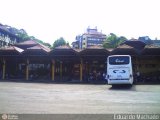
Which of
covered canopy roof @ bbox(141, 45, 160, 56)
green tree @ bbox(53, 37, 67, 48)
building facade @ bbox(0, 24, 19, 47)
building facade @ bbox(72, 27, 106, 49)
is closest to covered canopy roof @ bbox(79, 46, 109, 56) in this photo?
covered canopy roof @ bbox(141, 45, 160, 56)

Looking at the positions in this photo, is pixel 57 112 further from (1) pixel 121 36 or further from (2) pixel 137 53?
(1) pixel 121 36

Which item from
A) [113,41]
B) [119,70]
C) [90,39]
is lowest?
[119,70]

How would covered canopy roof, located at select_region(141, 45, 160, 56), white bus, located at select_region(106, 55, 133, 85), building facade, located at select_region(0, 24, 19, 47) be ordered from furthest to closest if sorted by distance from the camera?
building facade, located at select_region(0, 24, 19, 47) → covered canopy roof, located at select_region(141, 45, 160, 56) → white bus, located at select_region(106, 55, 133, 85)

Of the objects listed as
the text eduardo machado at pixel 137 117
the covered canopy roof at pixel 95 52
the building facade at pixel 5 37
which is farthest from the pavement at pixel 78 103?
the building facade at pixel 5 37

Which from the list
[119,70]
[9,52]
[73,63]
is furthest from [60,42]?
[119,70]

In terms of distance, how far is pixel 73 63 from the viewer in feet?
139

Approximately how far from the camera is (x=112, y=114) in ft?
32.2

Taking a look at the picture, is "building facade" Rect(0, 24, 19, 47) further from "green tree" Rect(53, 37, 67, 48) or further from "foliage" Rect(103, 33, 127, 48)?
"foliage" Rect(103, 33, 127, 48)

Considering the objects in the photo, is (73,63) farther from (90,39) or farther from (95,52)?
(90,39)

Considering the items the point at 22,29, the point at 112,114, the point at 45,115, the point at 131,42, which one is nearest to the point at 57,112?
the point at 45,115

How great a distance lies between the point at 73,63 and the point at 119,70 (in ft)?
60.8

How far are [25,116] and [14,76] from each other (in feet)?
103

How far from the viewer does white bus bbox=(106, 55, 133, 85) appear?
956 inches

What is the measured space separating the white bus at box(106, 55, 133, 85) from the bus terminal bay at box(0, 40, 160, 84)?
697 cm
